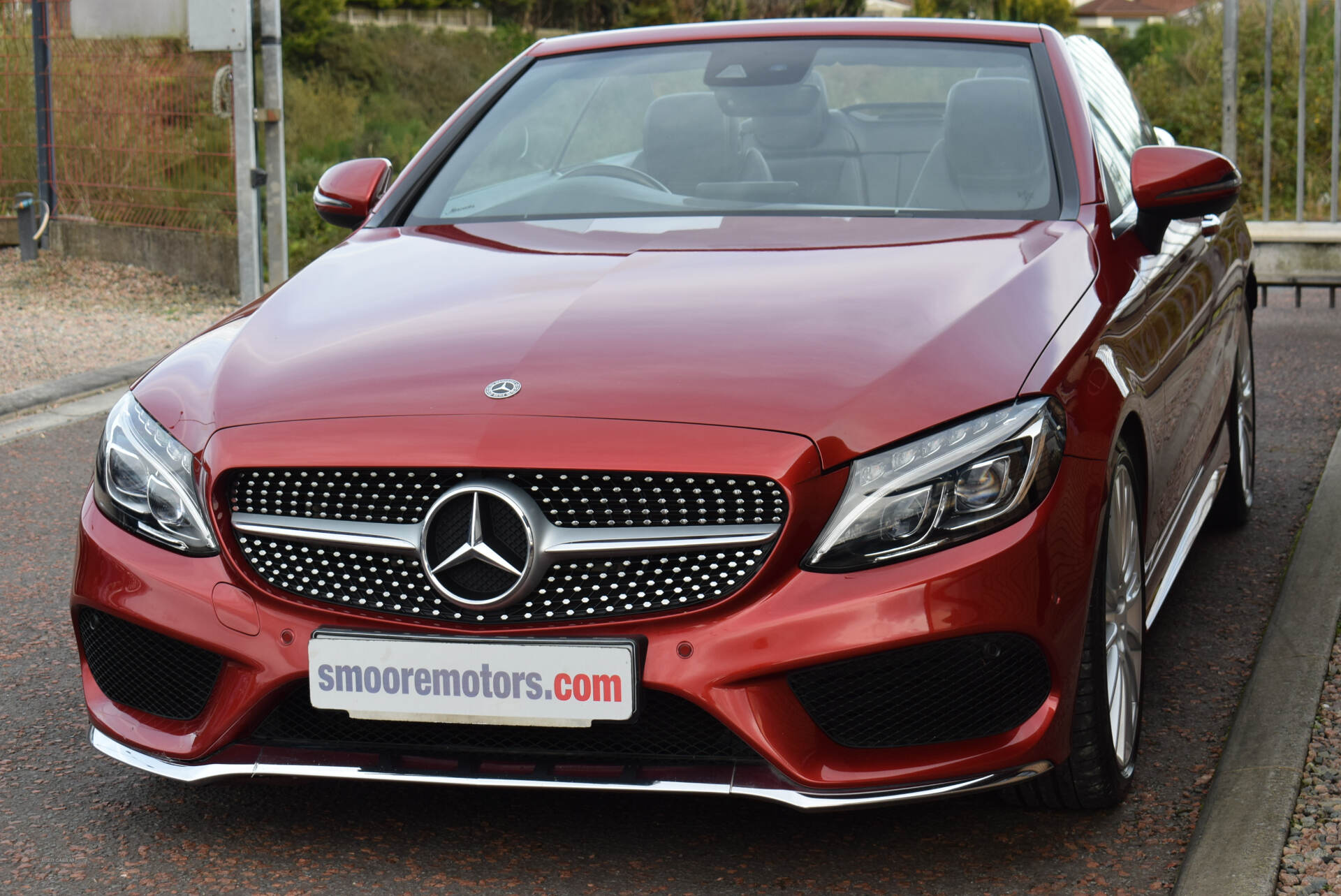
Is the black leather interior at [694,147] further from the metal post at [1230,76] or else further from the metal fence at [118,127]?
the metal fence at [118,127]

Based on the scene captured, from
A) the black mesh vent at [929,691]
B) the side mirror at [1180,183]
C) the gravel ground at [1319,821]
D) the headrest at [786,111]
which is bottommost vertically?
the gravel ground at [1319,821]

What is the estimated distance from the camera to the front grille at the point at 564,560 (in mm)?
2688

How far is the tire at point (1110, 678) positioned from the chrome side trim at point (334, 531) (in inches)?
43.7

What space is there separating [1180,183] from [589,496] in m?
1.76

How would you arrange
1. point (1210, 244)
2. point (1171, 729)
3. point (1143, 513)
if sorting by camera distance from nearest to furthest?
point (1143, 513), point (1171, 729), point (1210, 244)

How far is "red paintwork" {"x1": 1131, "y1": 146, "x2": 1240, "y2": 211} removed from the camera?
3.78 m

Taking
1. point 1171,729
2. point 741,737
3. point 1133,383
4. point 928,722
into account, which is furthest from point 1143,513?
point 741,737

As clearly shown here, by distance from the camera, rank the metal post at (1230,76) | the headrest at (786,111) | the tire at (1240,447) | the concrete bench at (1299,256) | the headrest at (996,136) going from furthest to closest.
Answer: the metal post at (1230,76) → the concrete bench at (1299,256) → the tire at (1240,447) → the headrest at (786,111) → the headrest at (996,136)

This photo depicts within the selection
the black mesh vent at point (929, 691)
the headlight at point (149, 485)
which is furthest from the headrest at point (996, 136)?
the headlight at point (149, 485)

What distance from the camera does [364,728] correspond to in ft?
9.39

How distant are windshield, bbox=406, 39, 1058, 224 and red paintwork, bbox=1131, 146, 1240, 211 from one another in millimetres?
195

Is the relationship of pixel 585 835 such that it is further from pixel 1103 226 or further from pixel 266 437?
pixel 1103 226

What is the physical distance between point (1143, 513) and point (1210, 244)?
4.74 ft


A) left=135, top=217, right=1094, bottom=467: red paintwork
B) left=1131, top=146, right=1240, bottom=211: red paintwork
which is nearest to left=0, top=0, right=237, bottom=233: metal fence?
left=135, top=217, right=1094, bottom=467: red paintwork
